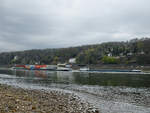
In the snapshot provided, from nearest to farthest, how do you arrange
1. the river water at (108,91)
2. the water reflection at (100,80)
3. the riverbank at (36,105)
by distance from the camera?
the riverbank at (36,105) < the river water at (108,91) < the water reflection at (100,80)

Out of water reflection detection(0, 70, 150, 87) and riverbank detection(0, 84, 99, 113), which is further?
water reflection detection(0, 70, 150, 87)

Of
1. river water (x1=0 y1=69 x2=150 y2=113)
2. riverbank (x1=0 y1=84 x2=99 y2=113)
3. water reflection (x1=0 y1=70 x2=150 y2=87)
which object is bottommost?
water reflection (x1=0 y1=70 x2=150 y2=87)

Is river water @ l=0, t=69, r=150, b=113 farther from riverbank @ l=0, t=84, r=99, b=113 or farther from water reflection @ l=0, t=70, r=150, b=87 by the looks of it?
riverbank @ l=0, t=84, r=99, b=113

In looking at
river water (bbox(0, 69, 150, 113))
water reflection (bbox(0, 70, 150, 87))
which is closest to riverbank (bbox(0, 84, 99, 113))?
river water (bbox(0, 69, 150, 113))

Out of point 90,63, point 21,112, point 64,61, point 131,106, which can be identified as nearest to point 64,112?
point 21,112

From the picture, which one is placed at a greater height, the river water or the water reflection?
the river water

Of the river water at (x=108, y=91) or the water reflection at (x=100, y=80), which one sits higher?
the river water at (x=108, y=91)

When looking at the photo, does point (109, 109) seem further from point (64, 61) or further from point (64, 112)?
point (64, 61)

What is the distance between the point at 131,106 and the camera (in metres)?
18.7

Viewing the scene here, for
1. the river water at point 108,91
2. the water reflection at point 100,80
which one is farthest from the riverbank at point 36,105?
the water reflection at point 100,80

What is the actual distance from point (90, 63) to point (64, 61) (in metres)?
51.8

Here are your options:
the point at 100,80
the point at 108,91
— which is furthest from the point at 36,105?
the point at 100,80

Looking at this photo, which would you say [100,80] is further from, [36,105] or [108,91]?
[36,105]

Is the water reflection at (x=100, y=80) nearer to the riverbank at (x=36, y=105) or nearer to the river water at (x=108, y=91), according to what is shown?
the river water at (x=108, y=91)
